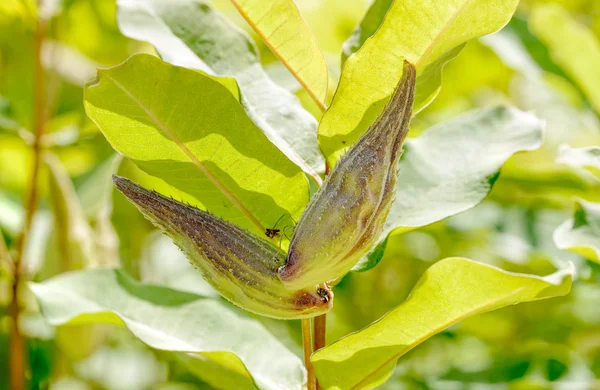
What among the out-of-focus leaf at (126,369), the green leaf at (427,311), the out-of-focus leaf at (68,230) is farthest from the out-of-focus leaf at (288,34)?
the out-of-focus leaf at (126,369)

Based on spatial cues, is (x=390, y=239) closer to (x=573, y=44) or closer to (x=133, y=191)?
(x=573, y=44)

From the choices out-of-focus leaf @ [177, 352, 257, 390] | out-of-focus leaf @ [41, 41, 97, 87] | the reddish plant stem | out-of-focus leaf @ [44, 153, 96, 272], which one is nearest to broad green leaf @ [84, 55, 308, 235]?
out-of-focus leaf @ [177, 352, 257, 390]

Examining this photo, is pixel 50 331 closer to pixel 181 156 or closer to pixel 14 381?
pixel 14 381

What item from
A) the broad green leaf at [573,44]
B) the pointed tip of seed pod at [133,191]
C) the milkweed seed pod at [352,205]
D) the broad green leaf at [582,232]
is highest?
the broad green leaf at [573,44]

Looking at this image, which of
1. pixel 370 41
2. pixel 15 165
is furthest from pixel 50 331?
pixel 370 41

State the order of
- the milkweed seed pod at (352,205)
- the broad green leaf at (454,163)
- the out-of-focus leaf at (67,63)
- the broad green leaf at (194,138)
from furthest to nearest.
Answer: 1. the out-of-focus leaf at (67,63)
2. the broad green leaf at (454,163)
3. the broad green leaf at (194,138)
4. the milkweed seed pod at (352,205)

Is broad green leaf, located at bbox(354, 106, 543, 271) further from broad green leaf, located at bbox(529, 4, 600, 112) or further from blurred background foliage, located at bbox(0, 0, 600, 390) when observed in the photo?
broad green leaf, located at bbox(529, 4, 600, 112)

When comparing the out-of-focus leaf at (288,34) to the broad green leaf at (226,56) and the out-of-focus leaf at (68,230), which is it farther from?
the out-of-focus leaf at (68,230)
